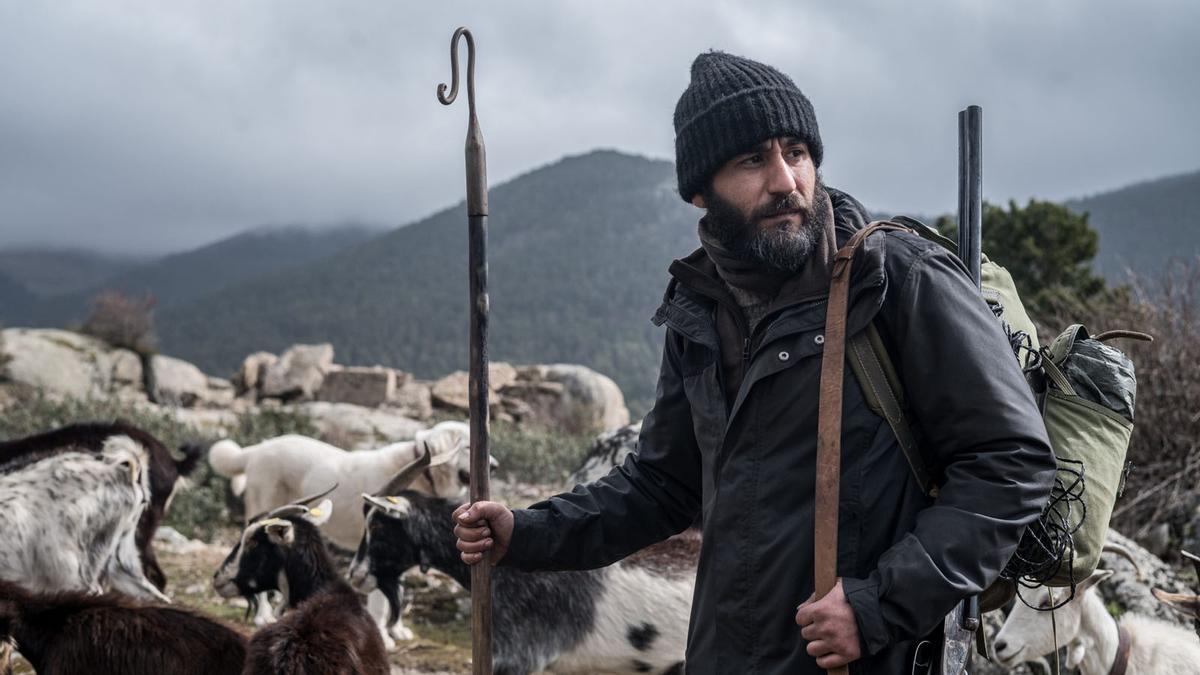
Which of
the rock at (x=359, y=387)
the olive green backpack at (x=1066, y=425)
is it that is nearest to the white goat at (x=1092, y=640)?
the olive green backpack at (x=1066, y=425)

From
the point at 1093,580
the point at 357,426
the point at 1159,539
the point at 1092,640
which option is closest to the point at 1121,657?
the point at 1092,640

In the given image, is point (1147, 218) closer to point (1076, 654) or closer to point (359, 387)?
point (359, 387)

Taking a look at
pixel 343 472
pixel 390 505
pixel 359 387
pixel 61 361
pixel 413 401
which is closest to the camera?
pixel 390 505

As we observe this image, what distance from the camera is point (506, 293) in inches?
2778

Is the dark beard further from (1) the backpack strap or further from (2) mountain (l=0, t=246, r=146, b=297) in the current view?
(2) mountain (l=0, t=246, r=146, b=297)

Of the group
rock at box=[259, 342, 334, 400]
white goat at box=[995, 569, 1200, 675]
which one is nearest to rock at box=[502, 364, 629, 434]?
rock at box=[259, 342, 334, 400]

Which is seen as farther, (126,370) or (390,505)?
(126,370)

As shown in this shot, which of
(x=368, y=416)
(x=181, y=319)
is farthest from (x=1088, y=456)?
(x=181, y=319)

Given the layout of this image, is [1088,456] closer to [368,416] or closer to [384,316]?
[368,416]

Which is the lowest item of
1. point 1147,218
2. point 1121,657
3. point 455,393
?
point 1121,657

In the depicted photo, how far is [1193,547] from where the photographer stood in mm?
7867

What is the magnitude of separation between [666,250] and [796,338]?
75230 mm

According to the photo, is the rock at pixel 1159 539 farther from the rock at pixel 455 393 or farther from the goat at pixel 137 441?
the rock at pixel 455 393

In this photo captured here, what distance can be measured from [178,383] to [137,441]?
19.6 m
